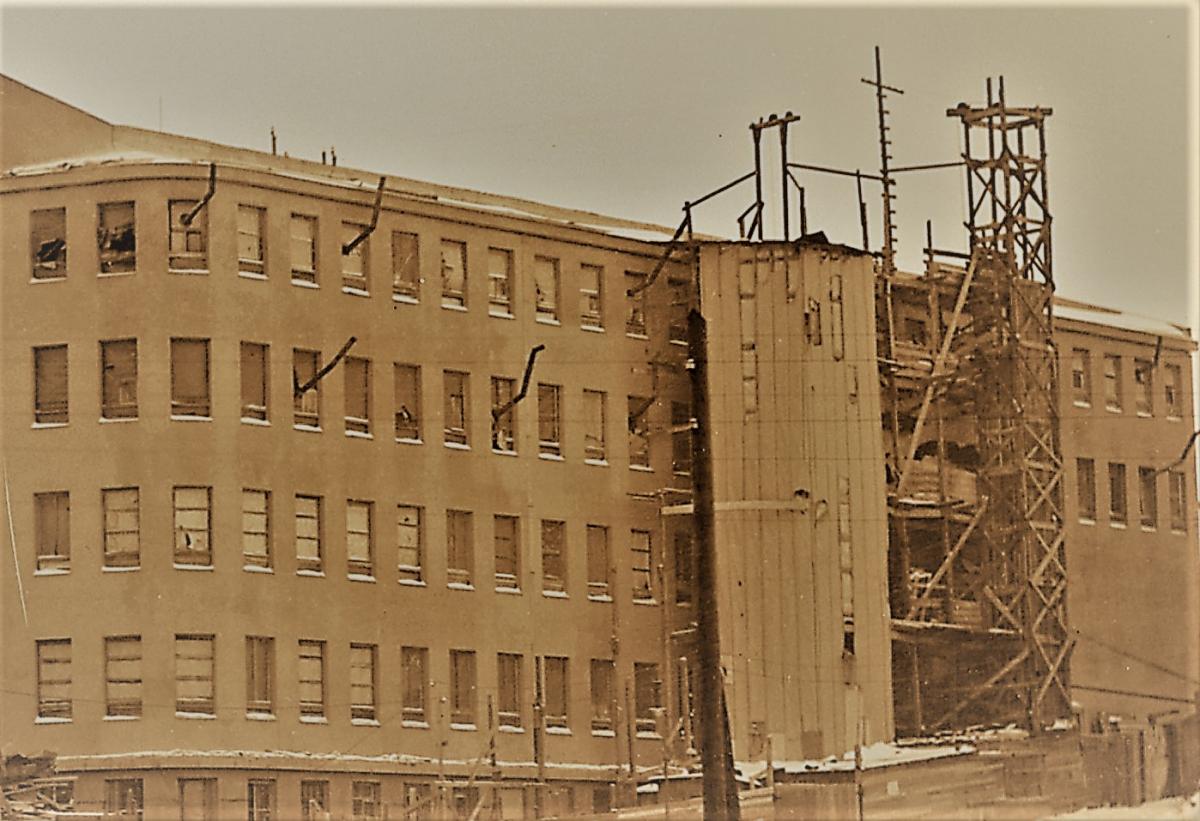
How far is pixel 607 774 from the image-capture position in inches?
802

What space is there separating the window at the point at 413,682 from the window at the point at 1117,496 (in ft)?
22.9

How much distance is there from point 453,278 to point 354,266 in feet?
3.00

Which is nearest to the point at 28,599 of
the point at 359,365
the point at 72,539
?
the point at 72,539

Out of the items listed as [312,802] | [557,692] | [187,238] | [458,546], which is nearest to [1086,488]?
[557,692]

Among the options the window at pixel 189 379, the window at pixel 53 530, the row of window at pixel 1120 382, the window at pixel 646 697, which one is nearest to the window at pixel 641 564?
the window at pixel 646 697

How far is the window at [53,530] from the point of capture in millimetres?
19281

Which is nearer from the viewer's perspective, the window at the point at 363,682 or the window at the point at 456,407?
the window at the point at 363,682

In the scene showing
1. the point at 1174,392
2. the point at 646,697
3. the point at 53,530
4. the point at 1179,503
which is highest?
the point at 1174,392

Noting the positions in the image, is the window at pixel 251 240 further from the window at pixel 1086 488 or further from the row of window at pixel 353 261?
the window at pixel 1086 488

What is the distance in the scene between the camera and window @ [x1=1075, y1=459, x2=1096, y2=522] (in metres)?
21.9

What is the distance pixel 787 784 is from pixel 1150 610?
4189mm

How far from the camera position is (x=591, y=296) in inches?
810

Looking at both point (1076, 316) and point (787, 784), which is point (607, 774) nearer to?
point (787, 784)

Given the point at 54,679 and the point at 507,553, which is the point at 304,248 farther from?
the point at 54,679
